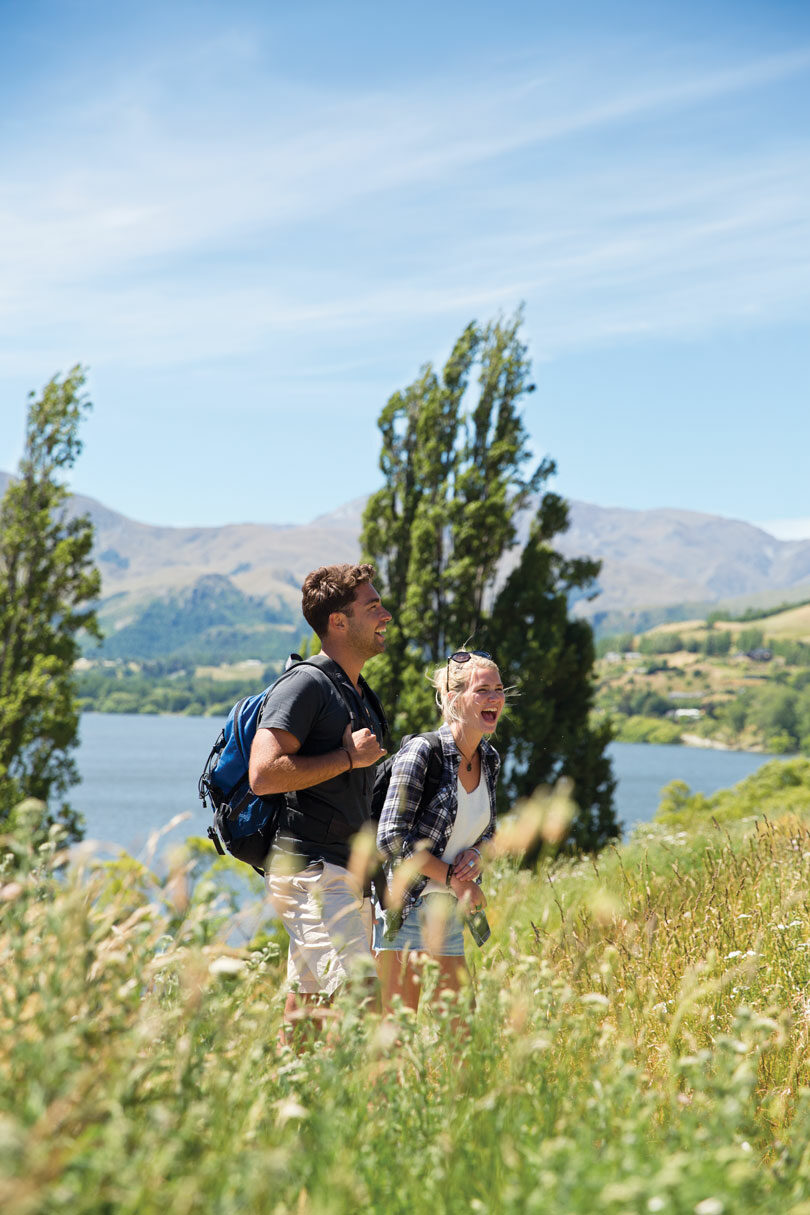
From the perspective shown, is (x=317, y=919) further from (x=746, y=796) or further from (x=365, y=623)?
(x=746, y=796)

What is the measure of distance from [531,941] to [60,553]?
534 inches

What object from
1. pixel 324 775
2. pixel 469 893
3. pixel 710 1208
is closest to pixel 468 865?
pixel 469 893

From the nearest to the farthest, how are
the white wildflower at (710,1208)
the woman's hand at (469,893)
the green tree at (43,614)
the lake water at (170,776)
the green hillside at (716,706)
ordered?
the white wildflower at (710,1208) → the woman's hand at (469,893) → the green tree at (43,614) → the lake water at (170,776) → the green hillside at (716,706)

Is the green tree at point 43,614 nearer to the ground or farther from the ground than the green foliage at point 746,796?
farther from the ground

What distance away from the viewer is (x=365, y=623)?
13.6ft

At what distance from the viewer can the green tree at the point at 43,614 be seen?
16.1 metres

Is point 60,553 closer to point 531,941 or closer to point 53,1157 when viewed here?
point 531,941

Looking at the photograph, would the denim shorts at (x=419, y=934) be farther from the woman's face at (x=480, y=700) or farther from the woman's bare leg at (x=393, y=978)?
the woman's face at (x=480, y=700)

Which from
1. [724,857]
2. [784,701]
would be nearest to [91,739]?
[784,701]

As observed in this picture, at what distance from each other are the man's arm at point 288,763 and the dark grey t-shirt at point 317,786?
74 millimetres

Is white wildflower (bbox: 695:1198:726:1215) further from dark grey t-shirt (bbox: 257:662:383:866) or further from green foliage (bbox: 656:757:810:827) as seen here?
green foliage (bbox: 656:757:810:827)

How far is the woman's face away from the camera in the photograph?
166 inches

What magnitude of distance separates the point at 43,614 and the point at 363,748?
563 inches

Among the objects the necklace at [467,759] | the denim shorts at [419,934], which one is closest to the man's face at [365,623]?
the necklace at [467,759]
